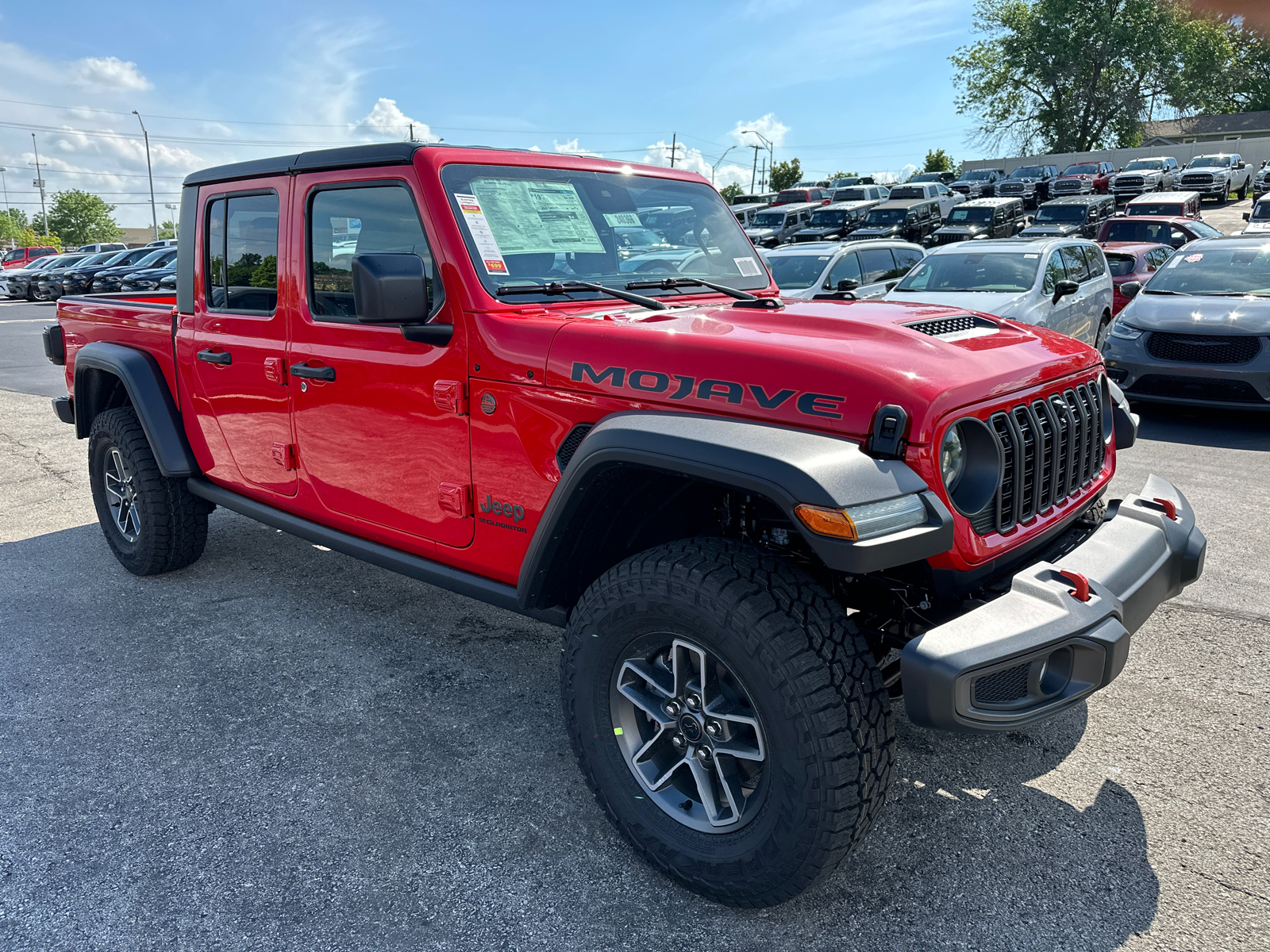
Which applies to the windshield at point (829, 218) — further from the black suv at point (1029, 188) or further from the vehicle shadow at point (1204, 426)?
the vehicle shadow at point (1204, 426)

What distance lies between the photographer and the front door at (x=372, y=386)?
289 centimetres

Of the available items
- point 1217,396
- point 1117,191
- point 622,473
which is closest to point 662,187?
point 622,473

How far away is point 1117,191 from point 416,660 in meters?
38.8

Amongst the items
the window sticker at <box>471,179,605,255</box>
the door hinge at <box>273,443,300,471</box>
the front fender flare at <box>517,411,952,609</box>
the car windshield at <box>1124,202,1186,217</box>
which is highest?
the car windshield at <box>1124,202,1186,217</box>

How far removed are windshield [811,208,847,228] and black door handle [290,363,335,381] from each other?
26.3 meters

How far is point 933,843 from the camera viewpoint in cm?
253

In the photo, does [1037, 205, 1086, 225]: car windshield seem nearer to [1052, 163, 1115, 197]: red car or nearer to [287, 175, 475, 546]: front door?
[1052, 163, 1115, 197]: red car

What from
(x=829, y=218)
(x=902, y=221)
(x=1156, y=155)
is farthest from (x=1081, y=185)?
(x=1156, y=155)

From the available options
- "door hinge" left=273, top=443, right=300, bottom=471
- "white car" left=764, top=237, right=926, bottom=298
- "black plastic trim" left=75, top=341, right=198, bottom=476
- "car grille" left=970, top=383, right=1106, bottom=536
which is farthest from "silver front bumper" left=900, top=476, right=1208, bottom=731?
"white car" left=764, top=237, right=926, bottom=298

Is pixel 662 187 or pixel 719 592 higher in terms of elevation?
pixel 662 187

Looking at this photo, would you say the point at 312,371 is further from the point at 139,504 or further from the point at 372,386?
the point at 139,504

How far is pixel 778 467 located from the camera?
1965 mm

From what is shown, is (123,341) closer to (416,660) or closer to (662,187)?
(416,660)

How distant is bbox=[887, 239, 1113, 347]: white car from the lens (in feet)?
29.5
